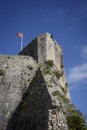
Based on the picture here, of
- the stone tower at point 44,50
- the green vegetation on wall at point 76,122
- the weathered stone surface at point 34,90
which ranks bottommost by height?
the green vegetation on wall at point 76,122

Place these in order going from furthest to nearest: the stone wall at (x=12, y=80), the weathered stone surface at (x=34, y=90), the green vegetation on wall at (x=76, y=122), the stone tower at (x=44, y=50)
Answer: the stone tower at (x=44, y=50), the stone wall at (x=12, y=80), the weathered stone surface at (x=34, y=90), the green vegetation on wall at (x=76, y=122)

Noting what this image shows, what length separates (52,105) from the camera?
715 inches

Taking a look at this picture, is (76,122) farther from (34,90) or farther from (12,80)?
(12,80)

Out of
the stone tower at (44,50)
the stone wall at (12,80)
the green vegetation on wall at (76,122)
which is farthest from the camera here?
the stone tower at (44,50)

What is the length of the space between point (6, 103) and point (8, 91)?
3.74ft

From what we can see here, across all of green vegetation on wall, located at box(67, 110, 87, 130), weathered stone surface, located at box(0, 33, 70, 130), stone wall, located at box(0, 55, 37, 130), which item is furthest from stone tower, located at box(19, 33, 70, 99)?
green vegetation on wall, located at box(67, 110, 87, 130)

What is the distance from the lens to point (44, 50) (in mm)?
25578

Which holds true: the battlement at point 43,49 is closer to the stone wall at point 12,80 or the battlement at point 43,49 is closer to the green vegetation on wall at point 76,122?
the stone wall at point 12,80

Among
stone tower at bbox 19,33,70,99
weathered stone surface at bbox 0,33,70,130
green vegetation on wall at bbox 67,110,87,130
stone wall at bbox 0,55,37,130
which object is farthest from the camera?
stone tower at bbox 19,33,70,99

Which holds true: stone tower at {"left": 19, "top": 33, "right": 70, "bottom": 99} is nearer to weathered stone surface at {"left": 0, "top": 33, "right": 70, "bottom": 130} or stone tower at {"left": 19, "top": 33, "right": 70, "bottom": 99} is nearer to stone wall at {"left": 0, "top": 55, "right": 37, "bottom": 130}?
weathered stone surface at {"left": 0, "top": 33, "right": 70, "bottom": 130}

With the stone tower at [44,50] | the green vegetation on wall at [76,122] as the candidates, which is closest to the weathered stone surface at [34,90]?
the stone tower at [44,50]

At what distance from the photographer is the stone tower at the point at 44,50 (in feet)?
83.2

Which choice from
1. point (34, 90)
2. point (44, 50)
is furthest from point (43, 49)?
point (34, 90)

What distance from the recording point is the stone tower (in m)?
25.3
